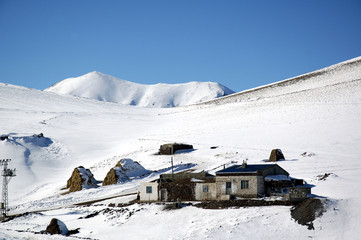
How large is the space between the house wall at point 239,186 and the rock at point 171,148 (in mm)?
30140

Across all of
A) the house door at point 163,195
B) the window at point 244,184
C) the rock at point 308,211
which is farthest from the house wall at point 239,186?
the rock at point 308,211

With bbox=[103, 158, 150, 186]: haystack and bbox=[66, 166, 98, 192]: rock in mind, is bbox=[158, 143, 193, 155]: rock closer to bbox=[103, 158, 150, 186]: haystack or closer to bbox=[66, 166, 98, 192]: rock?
bbox=[103, 158, 150, 186]: haystack

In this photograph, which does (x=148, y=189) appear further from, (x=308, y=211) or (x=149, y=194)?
(x=308, y=211)

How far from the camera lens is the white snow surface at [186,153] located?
31.8 metres

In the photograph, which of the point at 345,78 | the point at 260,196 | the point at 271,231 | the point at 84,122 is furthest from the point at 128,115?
the point at 271,231

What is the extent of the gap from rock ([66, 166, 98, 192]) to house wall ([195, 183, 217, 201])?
20.3 meters

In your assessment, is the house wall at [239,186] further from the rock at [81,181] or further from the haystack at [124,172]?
the rock at [81,181]

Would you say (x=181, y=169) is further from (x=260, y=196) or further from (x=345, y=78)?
(x=345, y=78)

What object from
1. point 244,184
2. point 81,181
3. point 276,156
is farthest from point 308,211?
point 81,181

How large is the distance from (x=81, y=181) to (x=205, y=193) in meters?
21.6

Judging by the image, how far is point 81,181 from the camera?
5656cm

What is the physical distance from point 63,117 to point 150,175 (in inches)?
2139

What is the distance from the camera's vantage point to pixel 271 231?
29266mm

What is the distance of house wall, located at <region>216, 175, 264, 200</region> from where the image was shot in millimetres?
38175
